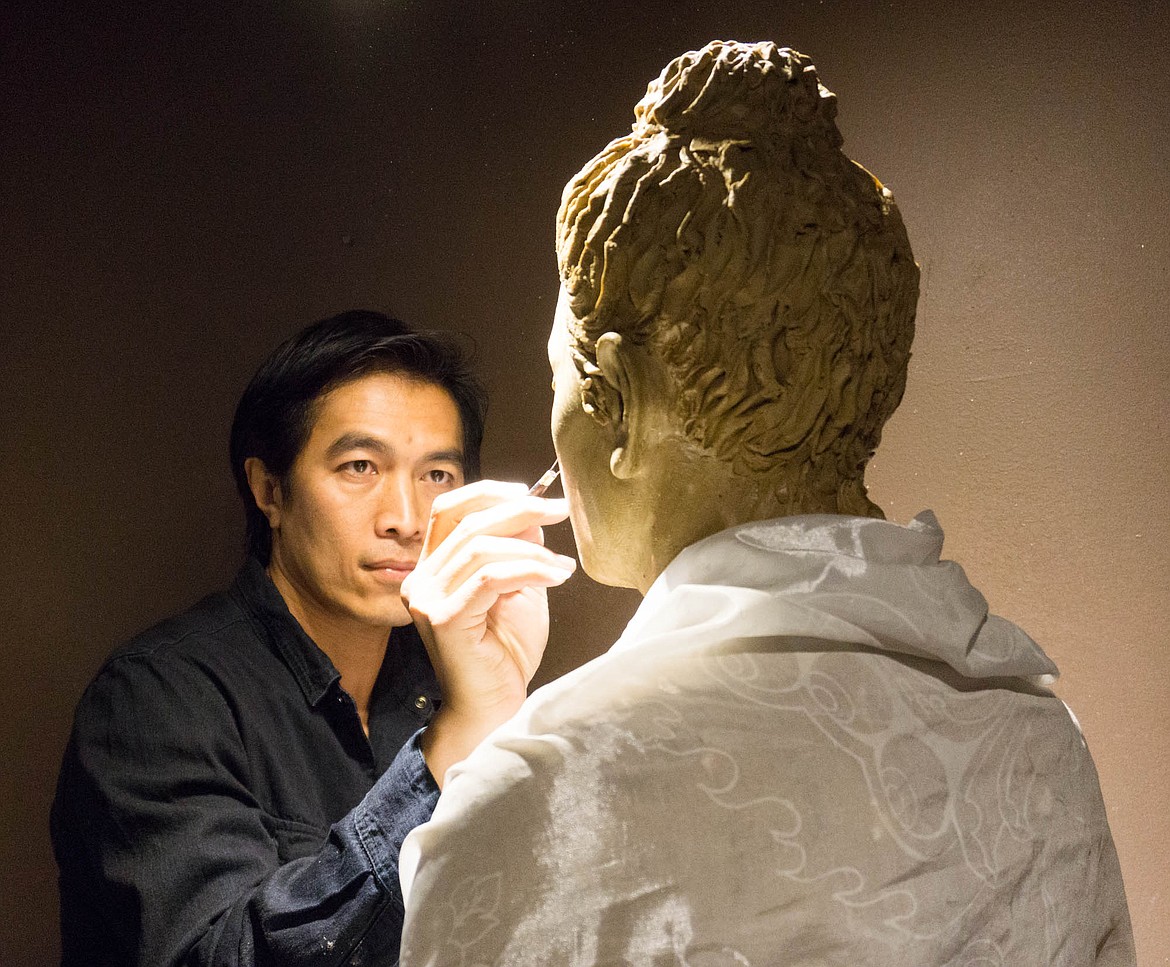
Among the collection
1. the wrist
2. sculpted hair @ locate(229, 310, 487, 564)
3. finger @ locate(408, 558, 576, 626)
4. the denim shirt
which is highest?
sculpted hair @ locate(229, 310, 487, 564)

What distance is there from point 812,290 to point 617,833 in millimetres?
461

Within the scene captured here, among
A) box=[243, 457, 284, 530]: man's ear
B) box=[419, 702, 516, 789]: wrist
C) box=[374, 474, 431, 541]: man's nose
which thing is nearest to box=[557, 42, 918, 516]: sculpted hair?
box=[419, 702, 516, 789]: wrist

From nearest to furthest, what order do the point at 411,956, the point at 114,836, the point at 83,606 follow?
the point at 411,956
the point at 114,836
the point at 83,606

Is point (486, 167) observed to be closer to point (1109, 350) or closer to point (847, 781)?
point (1109, 350)

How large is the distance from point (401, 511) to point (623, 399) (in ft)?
2.38

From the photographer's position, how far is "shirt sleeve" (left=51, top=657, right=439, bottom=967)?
1343mm

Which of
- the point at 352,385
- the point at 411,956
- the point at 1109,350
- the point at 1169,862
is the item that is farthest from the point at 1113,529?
the point at 411,956

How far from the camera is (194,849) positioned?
1486mm

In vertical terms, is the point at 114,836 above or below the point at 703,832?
below

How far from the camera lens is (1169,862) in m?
1.80

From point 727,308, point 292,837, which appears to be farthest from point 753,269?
point 292,837

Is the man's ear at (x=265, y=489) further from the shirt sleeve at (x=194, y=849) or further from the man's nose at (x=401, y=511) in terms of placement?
the shirt sleeve at (x=194, y=849)

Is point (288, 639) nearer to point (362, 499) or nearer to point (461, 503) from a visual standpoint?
point (362, 499)

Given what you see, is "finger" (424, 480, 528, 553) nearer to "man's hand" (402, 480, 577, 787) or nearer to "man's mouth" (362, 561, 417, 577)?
"man's hand" (402, 480, 577, 787)
